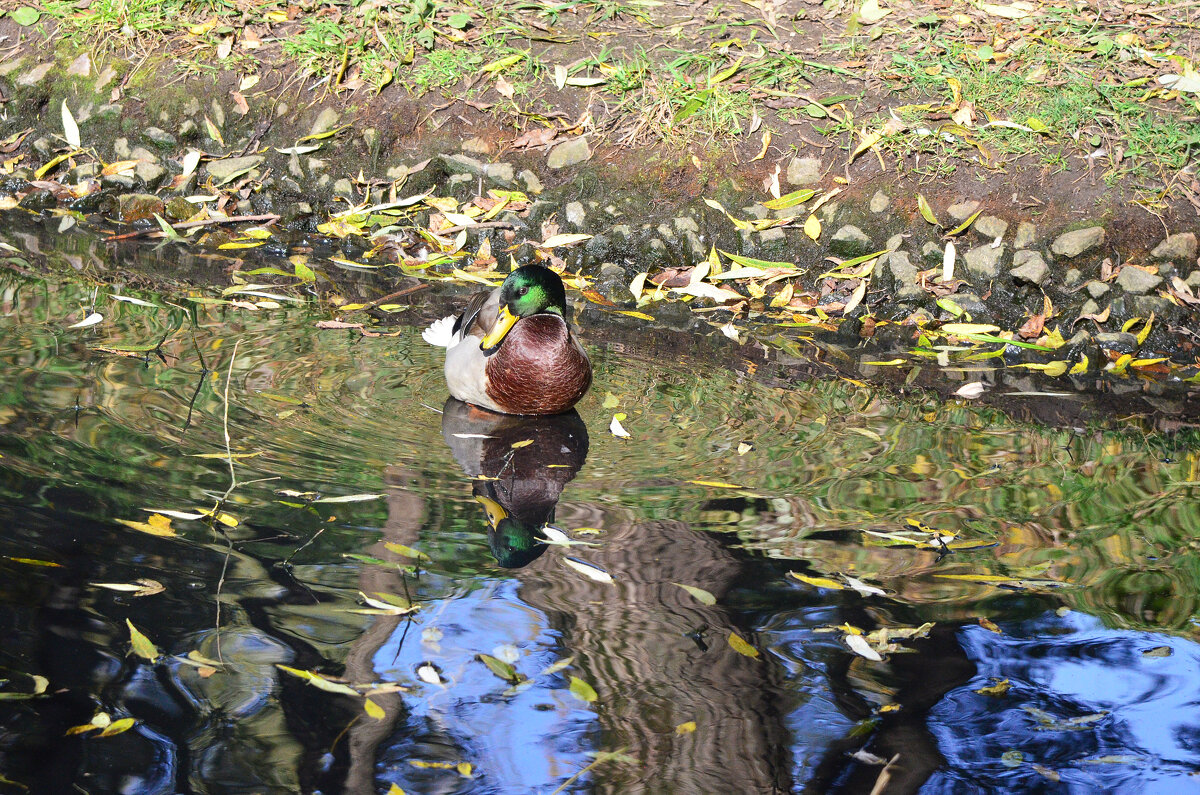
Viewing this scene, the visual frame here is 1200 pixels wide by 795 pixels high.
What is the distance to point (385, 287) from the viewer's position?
592 cm

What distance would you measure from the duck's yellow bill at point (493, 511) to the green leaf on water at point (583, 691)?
2.71 ft

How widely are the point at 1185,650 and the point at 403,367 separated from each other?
3.06 meters

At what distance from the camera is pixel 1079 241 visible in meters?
5.90

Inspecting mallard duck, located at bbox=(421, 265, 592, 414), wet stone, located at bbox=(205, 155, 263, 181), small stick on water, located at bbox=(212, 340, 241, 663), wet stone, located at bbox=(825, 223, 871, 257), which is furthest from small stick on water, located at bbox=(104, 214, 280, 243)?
wet stone, located at bbox=(825, 223, 871, 257)

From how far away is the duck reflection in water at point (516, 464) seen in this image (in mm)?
3598

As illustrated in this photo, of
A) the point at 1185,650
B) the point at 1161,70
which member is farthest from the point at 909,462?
the point at 1161,70

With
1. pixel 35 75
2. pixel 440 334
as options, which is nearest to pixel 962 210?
pixel 440 334

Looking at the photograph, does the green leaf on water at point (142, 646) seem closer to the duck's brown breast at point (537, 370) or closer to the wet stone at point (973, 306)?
the duck's brown breast at point (537, 370)

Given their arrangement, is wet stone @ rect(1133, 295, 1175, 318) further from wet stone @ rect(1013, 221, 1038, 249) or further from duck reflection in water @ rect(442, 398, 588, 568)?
duck reflection in water @ rect(442, 398, 588, 568)

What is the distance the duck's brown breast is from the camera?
442 centimetres

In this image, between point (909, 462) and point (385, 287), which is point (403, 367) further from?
point (909, 462)

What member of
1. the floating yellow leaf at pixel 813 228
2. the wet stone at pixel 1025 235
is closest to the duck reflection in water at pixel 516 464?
the floating yellow leaf at pixel 813 228

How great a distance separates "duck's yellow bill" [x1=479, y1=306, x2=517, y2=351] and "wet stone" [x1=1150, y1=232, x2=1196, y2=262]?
136 inches

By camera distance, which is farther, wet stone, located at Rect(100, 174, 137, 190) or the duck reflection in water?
wet stone, located at Rect(100, 174, 137, 190)
